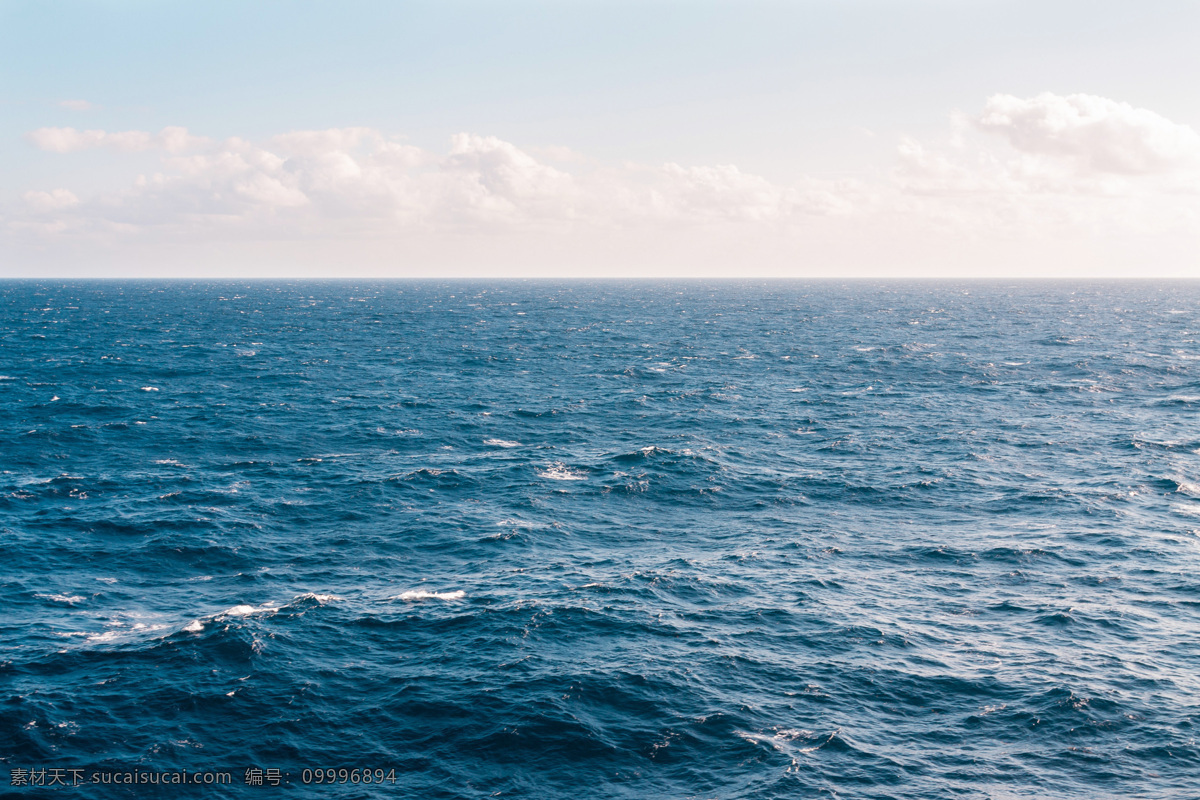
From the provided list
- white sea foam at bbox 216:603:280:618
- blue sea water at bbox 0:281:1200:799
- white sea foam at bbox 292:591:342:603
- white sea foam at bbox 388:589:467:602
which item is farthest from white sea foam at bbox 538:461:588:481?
white sea foam at bbox 216:603:280:618

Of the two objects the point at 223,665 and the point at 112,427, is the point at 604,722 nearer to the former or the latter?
the point at 223,665

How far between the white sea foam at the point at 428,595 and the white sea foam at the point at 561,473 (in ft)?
98.3

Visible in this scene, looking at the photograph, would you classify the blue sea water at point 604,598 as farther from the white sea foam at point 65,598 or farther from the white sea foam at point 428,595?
the white sea foam at point 428,595

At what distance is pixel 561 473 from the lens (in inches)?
3546

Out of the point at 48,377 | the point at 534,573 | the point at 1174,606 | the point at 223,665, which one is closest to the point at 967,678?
the point at 1174,606

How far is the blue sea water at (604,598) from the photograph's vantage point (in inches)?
1596

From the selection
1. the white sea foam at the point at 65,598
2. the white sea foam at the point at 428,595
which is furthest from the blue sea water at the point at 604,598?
the white sea foam at the point at 428,595

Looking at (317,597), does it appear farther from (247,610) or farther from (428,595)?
(428,595)

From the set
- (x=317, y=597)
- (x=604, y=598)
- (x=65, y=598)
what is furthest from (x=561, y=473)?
(x=65, y=598)

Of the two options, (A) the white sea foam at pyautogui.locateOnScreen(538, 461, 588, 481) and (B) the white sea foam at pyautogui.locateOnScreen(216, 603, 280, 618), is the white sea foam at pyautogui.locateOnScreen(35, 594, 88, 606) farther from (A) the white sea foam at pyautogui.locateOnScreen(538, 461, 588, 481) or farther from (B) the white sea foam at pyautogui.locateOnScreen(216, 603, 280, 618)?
(A) the white sea foam at pyautogui.locateOnScreen(538, 461, 588, 481)

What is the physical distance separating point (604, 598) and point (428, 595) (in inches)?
501

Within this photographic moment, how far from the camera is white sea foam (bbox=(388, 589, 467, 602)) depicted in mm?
57906

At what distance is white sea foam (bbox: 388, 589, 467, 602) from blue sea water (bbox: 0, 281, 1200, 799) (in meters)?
0.35

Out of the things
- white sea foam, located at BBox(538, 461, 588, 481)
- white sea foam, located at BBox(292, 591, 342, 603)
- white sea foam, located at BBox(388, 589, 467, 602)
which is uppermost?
white sea foam, located at BBox(538, 461, 588, 481)
